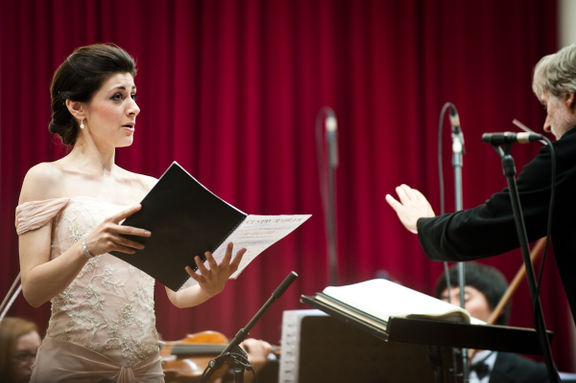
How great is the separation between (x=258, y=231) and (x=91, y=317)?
55cm

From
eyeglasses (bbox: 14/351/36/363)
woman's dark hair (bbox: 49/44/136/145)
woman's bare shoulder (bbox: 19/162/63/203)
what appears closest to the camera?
woman's bare shoulder (bbox: 19/162/63/203)

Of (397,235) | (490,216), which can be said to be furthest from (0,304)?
(490,216)

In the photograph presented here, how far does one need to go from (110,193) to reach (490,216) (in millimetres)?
1030

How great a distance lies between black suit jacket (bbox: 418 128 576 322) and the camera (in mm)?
1400

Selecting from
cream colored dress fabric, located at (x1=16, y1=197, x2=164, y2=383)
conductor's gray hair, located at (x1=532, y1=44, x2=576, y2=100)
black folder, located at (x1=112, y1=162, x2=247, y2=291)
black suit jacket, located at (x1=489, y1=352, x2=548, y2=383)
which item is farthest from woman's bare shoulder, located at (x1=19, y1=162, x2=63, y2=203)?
black suit jacket, located at (x1=489, y1=352, x2=548, y2=383)

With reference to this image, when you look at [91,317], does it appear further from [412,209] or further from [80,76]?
[412,209]

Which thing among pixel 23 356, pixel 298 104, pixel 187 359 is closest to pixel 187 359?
pixel 187 359

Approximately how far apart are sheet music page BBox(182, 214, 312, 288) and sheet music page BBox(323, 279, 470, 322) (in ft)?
0.62

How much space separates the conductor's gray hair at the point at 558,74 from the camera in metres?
1.50

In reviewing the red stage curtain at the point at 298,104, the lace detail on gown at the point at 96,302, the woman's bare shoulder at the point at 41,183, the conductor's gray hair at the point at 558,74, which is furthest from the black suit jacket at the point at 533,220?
the red stage curtain at the point at 298,104

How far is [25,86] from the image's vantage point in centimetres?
341

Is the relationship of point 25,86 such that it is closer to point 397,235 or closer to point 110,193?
point 110,193

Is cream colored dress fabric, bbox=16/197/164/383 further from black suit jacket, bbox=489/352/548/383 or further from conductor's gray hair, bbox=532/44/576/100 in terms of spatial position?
black suit jacket, bbox=489/352/548/383

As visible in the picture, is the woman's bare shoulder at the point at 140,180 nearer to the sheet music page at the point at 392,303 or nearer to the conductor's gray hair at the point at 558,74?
the sheet music page at the point at 392,303
